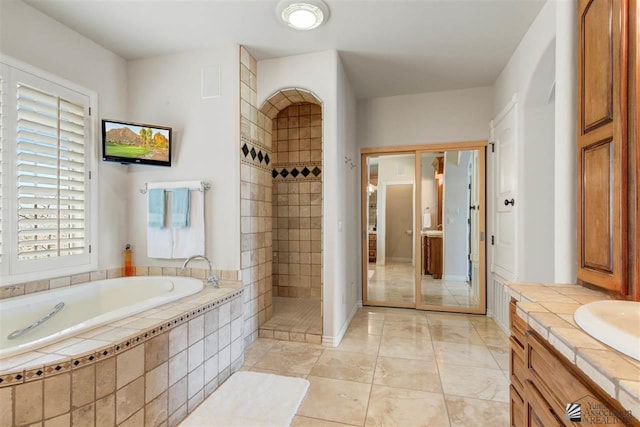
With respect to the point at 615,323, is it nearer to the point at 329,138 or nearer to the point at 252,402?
the point at 252,402

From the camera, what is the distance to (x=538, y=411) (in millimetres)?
1012

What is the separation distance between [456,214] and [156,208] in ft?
10.8

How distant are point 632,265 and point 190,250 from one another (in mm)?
2807

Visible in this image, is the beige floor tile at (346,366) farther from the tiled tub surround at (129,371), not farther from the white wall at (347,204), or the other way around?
the tiled tub surround at (129,371)

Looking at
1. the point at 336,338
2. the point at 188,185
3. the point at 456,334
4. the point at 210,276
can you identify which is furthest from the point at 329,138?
the point at 456,334

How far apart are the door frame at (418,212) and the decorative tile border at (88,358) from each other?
252 cm

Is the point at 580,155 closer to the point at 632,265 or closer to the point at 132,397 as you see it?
the point at 632,265

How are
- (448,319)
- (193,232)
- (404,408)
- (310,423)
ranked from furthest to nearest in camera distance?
1. (448,319)
2. (193,232)
3. (404,408)
4. (310,423)

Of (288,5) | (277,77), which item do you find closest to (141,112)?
(277,77)

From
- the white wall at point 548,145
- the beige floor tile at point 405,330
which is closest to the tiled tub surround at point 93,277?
the beige floor tile at point 405,330

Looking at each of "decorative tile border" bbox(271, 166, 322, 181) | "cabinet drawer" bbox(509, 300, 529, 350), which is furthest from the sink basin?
"decorative tile border" bbox(271, 166, 322, 181)

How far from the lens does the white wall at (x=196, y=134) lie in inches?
102

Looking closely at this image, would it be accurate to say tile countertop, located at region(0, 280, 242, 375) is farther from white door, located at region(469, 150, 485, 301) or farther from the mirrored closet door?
white door, located at region(469, 150, 485, 301)

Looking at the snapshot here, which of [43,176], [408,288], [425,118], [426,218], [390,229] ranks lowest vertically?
[408,288]
